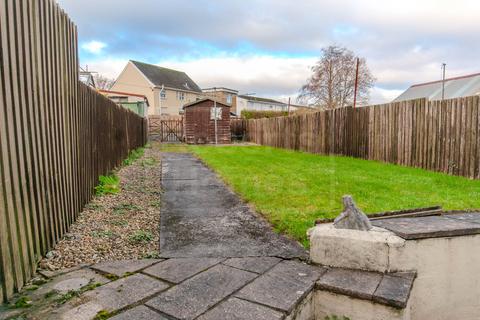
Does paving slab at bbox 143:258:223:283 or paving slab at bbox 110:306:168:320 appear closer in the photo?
paving slab at bbox 110:306:168:320

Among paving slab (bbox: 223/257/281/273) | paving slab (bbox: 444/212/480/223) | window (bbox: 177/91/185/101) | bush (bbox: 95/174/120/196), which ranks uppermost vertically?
window (bbox: 177/91/185/101)

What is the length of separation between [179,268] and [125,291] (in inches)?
17.4

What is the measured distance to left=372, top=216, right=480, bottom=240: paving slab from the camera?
7.25 ft

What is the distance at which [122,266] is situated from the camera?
2.33 meters

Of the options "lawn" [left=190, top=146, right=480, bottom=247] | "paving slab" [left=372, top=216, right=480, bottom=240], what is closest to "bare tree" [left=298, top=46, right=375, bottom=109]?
"lawn" [left=190, top=146, right=480, bottom=247]

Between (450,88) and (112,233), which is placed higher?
(450,88)

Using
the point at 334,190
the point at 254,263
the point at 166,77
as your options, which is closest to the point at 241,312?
the point at 254,263

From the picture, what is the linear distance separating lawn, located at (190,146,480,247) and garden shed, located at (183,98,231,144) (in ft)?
47.4

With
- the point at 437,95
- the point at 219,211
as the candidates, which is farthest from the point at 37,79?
the point at 437,95

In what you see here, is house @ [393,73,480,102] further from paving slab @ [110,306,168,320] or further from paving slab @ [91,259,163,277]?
paving slab @ [110,306,168,320]

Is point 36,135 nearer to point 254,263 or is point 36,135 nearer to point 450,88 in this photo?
point 254,263

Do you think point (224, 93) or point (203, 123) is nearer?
point (203, 123)

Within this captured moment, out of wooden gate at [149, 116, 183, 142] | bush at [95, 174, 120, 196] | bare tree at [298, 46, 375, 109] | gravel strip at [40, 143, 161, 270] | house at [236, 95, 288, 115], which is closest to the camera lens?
gravel strip at [40, 143, 161, 270]

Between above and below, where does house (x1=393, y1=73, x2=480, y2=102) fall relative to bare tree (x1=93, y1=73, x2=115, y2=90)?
below
